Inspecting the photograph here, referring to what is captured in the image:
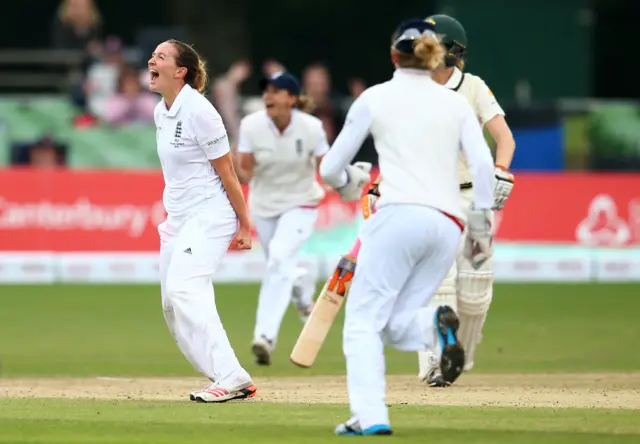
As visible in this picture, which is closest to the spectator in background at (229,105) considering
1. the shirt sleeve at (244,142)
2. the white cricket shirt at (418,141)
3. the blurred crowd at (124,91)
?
the blurred crowd at (124,91)

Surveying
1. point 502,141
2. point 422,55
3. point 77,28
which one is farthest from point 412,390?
point 77,28

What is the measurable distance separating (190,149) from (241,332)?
5.96 metres

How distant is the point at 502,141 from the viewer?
405 inches

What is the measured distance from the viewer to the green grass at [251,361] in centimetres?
794

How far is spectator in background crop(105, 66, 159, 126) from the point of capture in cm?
2097

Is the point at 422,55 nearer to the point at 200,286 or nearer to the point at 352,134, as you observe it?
the point at 352,134

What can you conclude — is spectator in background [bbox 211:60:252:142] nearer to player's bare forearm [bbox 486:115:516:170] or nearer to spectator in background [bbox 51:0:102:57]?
spectator in background [bbox 51:0:102:57]

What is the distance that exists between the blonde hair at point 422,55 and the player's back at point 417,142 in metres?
0.14

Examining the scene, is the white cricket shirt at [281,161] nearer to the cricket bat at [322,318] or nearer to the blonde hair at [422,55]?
the cricket bat at [322,318]

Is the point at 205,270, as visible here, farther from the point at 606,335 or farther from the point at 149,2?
the point at 149,2

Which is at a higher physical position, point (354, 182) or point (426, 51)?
point (426, 51)

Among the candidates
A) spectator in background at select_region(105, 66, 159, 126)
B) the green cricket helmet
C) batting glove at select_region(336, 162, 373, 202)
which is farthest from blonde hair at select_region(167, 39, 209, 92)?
spectator in background at select_region(105, 66, 159, 126)

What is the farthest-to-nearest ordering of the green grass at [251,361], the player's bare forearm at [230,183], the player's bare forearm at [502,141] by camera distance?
the player's bare forearm at [502,141]
the player's bare forearm at [230,183]
the green grass at [251,361]

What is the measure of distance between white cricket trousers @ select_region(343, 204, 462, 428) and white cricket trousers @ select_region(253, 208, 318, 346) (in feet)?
16.5
